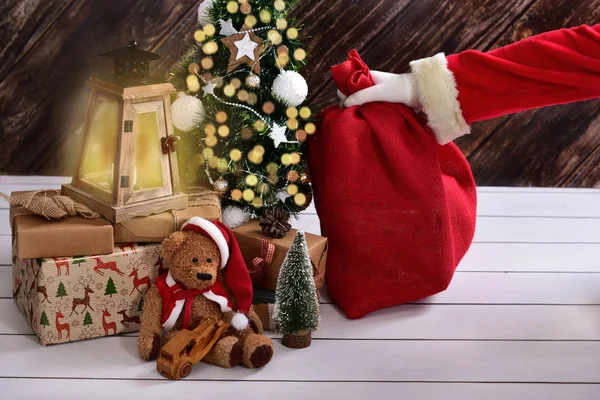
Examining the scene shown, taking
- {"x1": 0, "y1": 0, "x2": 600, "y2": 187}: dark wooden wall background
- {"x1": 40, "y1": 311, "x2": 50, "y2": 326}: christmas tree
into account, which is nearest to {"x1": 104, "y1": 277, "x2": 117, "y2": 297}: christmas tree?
{"x1": 40, "y1": 311, "x2": 50, "y2": 326}: christmas tree

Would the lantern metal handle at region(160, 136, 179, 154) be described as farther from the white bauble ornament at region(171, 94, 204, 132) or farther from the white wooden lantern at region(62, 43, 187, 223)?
the white bauble ornament at region(171, 94, 204, 132)

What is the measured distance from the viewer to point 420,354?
5.08 ft

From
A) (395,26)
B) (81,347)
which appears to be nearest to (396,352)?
(81,347)

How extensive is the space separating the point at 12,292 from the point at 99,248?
0.37m

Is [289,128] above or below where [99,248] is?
above

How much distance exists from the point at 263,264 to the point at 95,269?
1.15 feet

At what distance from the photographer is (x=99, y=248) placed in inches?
59.9

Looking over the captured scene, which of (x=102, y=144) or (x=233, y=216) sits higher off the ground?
(x=102, y=144)

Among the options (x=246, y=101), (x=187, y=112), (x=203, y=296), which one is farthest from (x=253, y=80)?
(x=203, y=296)

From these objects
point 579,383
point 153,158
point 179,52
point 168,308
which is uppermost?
point 179,52

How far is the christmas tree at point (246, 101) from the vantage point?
176 cm

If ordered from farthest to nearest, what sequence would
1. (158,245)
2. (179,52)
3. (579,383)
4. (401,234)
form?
(179,52) → (401,234) → (158,245) → (579,383)

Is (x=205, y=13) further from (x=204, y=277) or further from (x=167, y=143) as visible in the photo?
(x=204, y=277)

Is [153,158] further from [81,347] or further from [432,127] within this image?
[432,127]
